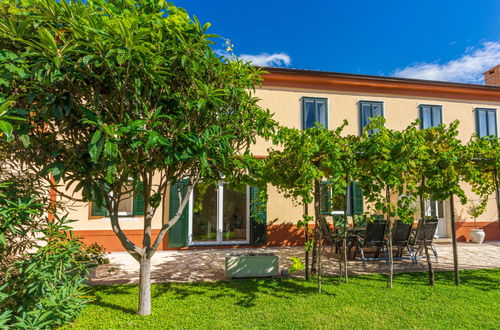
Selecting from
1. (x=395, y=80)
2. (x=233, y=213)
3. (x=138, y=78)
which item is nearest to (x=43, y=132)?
(x=138, y=78)

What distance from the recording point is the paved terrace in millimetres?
5848

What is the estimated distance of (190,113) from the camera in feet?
11.6

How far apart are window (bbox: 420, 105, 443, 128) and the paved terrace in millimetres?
4786

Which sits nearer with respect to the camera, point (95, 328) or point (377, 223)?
point (95, 328)

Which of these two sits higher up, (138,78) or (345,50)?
(345,50)

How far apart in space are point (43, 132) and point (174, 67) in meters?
1.80

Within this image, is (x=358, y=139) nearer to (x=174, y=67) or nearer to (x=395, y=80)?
(x=174, y=67)

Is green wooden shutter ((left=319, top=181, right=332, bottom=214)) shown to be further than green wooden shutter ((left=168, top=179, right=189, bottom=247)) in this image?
No

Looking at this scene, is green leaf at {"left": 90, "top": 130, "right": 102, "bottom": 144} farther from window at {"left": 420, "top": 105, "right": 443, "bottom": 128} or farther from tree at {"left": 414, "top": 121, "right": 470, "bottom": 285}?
window at {"left": 420, "top": 105, "right": 443, "bottom": 128}

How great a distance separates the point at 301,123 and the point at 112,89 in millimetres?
7513

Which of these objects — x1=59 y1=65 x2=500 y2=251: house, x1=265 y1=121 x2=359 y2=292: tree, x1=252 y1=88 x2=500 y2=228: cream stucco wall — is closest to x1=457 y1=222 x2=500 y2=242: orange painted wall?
x1=59 y1=65 x2=500 y2=251: house

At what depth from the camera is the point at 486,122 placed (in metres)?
11.3

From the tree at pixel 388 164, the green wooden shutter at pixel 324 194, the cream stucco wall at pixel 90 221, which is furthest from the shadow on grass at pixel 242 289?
the cream stucco wall at pixel 90 221

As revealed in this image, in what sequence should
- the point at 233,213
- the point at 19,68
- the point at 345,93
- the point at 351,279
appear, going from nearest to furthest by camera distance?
the point at 19,68, the point at 351,279, the point at 233,213, the point at 345,93
